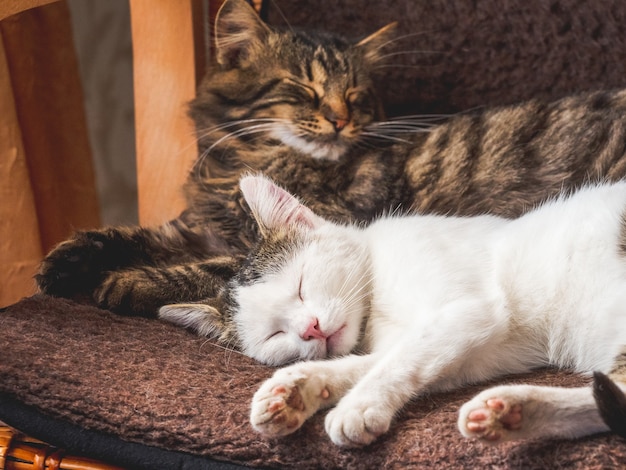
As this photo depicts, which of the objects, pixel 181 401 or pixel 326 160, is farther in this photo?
pixel 326 160

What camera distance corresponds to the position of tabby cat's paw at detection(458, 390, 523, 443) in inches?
29.5

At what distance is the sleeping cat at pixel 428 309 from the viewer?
829 millimetres

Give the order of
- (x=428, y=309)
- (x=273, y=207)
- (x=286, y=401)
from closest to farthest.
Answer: (x=286, y=401) < (x=428, y=309) < (x=273, y=207)

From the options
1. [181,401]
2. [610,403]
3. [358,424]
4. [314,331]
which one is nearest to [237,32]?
[314,331]

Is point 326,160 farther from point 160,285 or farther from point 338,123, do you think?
point 160,285

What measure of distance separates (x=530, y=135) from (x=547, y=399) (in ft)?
2.81

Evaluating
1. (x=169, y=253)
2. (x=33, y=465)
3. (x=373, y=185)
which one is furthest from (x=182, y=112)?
(x=33, y=465)

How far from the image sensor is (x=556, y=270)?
107 cm

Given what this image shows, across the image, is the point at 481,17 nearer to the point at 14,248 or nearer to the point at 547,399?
the point at 547,399

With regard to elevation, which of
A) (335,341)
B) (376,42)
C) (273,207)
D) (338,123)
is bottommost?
(335,341)

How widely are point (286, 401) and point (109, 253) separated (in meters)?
0.70

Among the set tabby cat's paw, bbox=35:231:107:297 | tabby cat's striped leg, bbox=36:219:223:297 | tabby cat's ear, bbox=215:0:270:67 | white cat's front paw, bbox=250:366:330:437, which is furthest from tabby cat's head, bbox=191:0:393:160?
white cat's front paw, bbox=250:366:330:437

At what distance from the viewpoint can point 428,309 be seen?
3.30ft

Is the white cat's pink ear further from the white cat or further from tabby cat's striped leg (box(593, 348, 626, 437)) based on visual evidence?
tabby cat's striped leg (box(593, 348, 626, 437))
